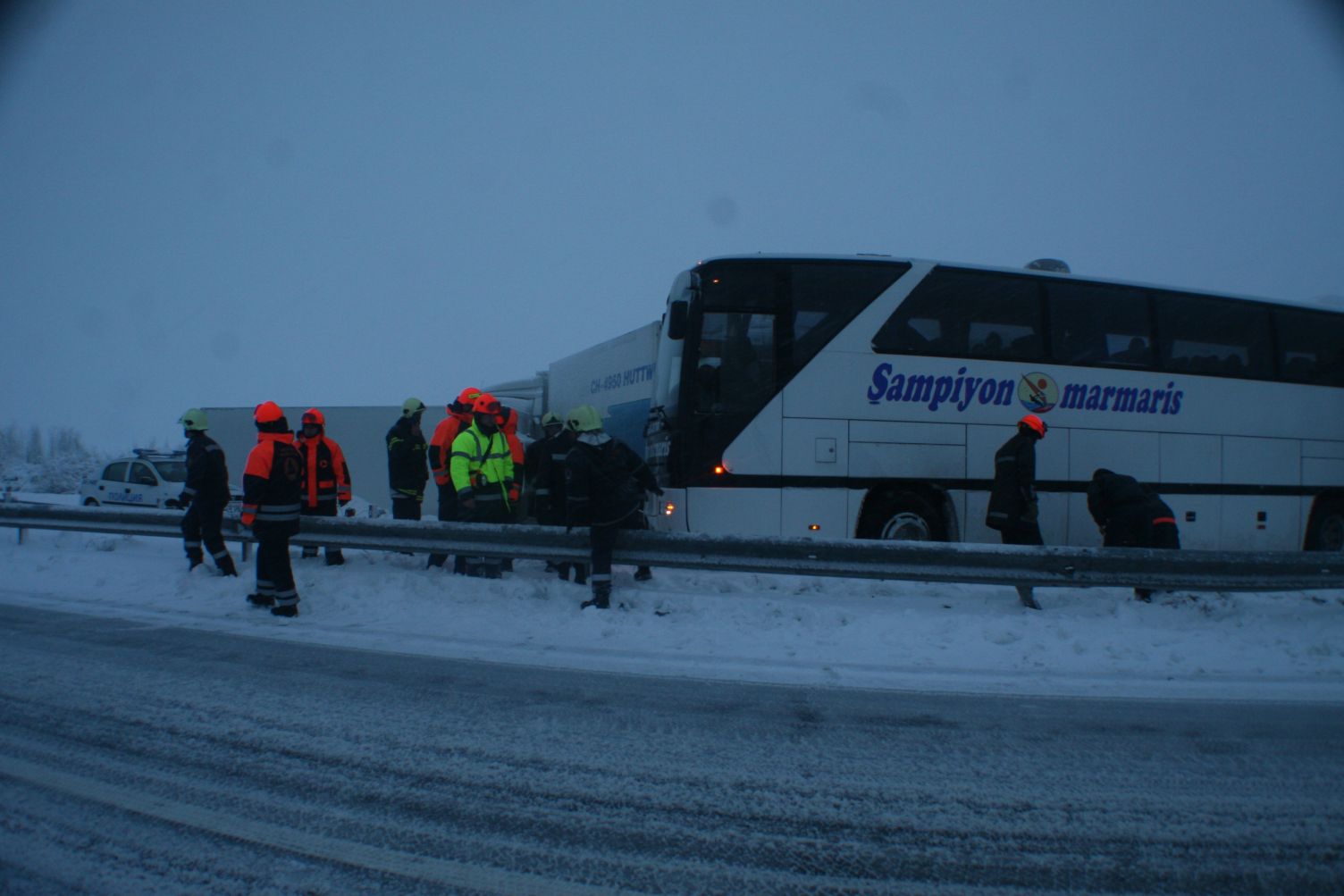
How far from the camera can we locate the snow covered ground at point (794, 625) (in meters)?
5.04

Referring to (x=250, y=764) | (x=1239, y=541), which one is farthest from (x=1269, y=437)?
(x=250, y=764)

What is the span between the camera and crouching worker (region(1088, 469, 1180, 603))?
23.7ft

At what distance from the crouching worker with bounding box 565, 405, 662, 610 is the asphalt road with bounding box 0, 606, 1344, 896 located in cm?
199

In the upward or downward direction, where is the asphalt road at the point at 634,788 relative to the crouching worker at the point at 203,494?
downward

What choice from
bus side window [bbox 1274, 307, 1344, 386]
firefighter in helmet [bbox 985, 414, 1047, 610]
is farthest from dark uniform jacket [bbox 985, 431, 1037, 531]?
bus side window [bbox 1274, 307, 1344, 386]

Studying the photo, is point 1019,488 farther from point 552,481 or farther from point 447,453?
point 447,453

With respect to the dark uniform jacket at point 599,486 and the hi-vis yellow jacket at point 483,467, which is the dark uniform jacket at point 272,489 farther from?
the dark uniform jacket at point 599,486

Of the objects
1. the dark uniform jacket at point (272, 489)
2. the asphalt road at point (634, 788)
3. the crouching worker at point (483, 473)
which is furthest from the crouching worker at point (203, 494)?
the asphalt road at point (634, 788)

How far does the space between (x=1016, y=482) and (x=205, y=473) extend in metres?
8.50

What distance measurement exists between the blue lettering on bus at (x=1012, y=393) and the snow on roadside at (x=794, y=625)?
205cm

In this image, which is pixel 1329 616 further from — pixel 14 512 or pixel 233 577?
pixel 14 512

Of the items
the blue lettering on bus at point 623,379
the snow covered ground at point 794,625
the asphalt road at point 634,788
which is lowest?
the asphalt road at point 634,788

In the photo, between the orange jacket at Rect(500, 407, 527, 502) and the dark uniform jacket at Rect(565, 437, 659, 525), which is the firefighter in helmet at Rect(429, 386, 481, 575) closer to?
the orange jacket at Rect(500, 407, 527, 502)

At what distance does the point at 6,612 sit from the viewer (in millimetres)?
6645
